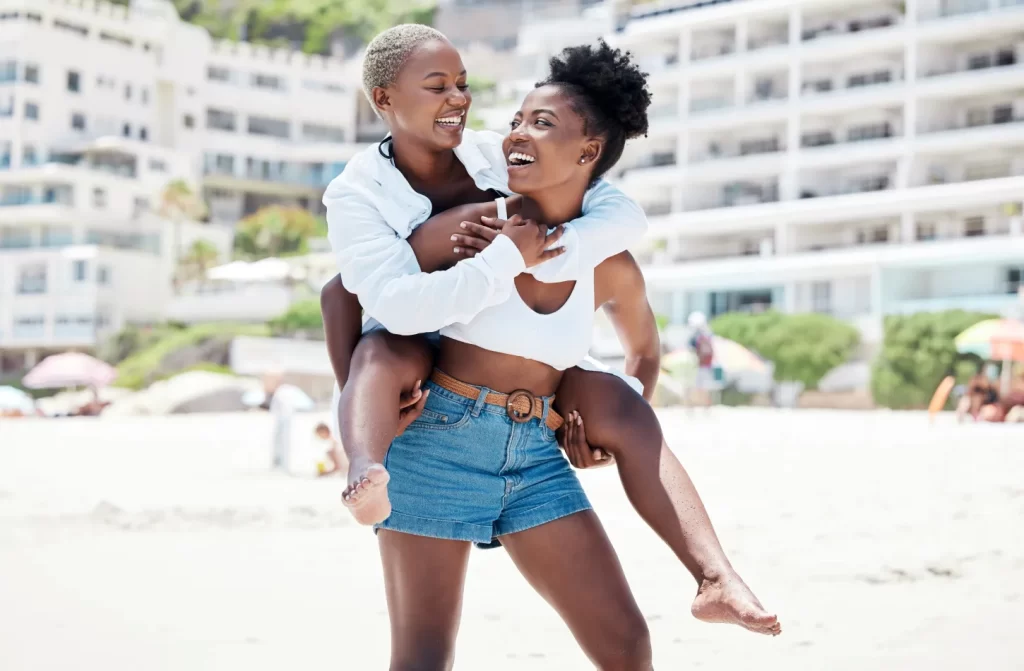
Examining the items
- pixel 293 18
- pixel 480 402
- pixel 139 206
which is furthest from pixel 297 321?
pixel 480 402

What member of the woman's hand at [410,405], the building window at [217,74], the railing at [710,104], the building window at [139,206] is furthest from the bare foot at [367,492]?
the building window at [217,74]

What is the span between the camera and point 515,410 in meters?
3.12

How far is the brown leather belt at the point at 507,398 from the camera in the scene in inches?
122

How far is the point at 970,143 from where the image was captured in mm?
45562

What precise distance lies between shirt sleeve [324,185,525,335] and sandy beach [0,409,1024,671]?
124 inches

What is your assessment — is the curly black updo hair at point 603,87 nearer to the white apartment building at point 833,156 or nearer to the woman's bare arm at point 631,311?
the woman's bare arm at point 631,311

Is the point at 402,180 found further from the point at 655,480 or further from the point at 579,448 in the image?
the point at 655,480

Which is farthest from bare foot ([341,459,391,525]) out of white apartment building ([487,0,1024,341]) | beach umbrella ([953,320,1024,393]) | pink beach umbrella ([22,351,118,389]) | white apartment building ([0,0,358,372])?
white apartment building ([0,0,358,372])

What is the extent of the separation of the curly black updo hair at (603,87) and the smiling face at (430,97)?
0.84 feet

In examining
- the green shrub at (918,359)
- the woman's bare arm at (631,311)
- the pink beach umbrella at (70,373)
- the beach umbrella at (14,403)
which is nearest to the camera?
the woman's bare arm at (631,311)

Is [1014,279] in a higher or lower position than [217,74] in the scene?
lower

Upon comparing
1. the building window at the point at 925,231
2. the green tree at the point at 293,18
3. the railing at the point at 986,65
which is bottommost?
the building window at the point at 925,231

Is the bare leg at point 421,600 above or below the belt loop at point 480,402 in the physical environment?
below

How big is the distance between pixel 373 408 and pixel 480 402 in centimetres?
30
